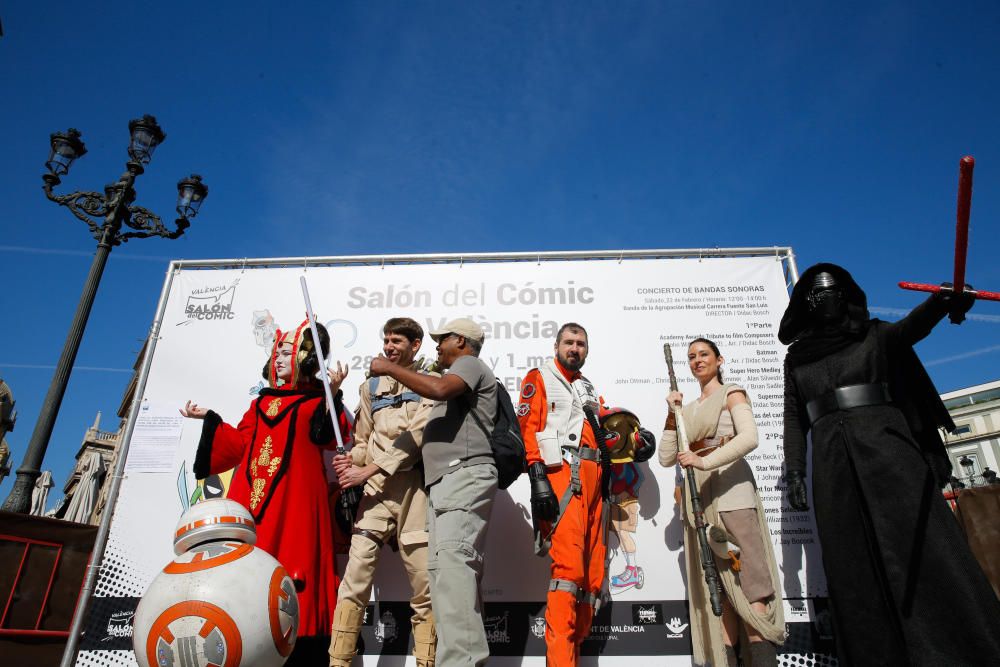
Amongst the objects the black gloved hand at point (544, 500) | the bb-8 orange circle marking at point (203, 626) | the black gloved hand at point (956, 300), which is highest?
the black gloved hand at point (956, 300)

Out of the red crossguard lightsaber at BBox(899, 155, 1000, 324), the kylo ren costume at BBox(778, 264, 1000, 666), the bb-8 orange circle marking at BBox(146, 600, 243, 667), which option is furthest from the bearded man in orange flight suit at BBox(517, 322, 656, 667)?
the red crossguard lightsaber at BBox(899, 155, 1000, 324)

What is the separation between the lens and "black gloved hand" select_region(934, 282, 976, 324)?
2770 millimetres

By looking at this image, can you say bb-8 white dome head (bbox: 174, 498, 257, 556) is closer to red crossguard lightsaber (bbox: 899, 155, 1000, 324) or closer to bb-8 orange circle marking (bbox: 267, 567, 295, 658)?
bb-8 orange circle marking (bbox: 267, 567, 295, 658)

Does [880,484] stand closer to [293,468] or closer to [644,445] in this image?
[644,445]

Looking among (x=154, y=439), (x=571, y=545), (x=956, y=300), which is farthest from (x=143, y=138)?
(x=956, y=300)

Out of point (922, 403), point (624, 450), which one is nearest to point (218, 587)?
point (624, 450)

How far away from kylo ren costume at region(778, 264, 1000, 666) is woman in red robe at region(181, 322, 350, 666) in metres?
3.09

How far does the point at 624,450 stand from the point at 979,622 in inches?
90.7

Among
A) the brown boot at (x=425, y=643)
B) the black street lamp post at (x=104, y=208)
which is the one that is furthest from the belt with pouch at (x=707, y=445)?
the black street lamp post at (x=104, y=208)

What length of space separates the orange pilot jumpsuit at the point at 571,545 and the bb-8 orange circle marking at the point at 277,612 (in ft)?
5.37

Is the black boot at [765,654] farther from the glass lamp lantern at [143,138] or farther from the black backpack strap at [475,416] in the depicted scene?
the glass lamp lantern at [143,138]

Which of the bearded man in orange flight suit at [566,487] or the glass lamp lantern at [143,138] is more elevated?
the glass lamp lantern at [143,138]

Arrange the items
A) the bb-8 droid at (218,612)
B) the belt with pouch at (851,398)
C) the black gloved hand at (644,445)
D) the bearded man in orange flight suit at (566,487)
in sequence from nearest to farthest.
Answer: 1. the bb-8 droid at (218,612)
2. the belt with pouch at (851,398)
3. the bearded man in orange flight suit at (566,487)
4. the black gloved hand at (644,445)

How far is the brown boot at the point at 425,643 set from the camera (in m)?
3.57
